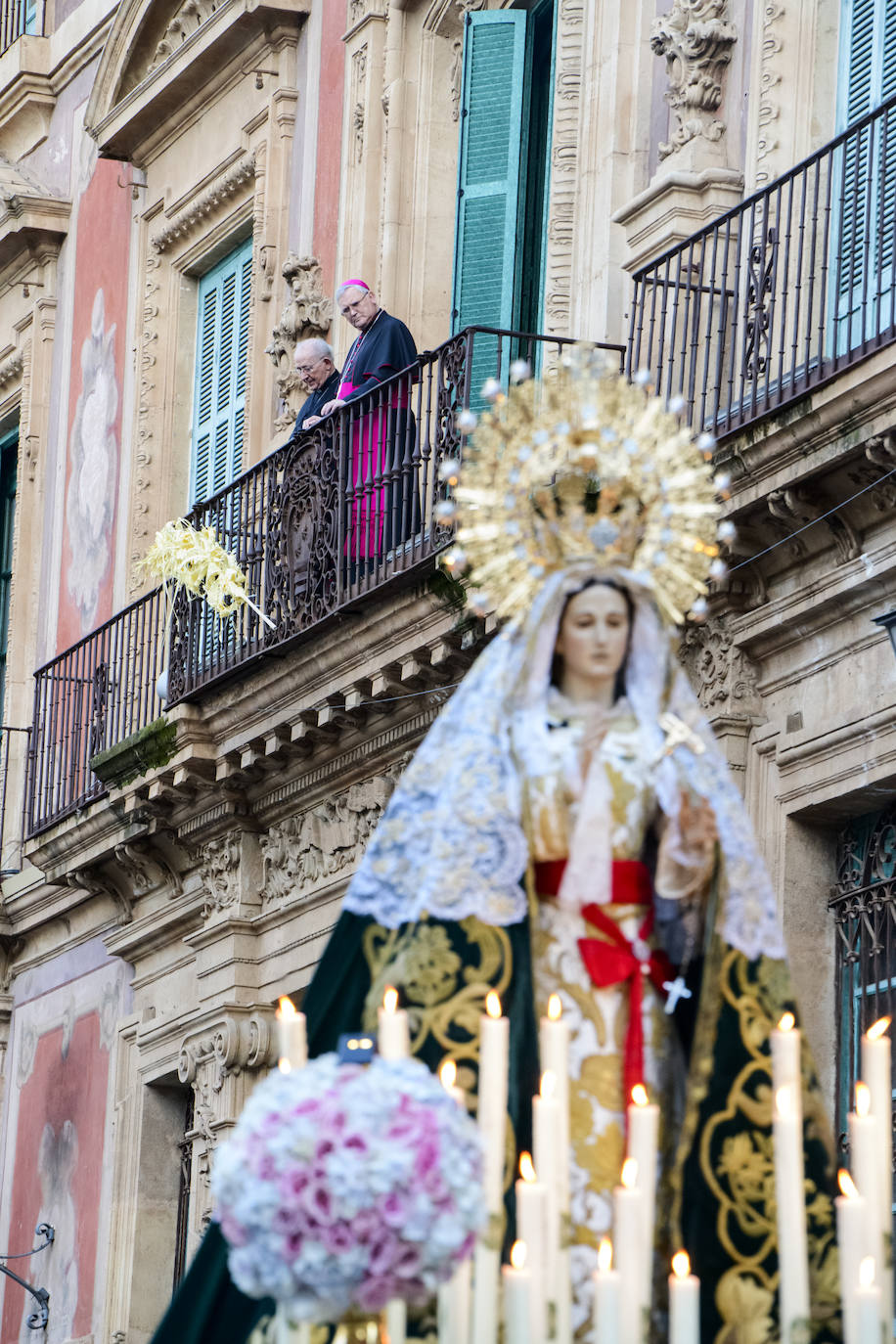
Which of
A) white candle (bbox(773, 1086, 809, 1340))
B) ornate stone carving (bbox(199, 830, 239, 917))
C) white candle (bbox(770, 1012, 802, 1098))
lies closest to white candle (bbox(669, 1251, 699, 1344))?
white candle (bbox(773, 1086, 809, 1340))

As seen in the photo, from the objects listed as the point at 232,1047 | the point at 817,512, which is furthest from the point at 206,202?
the point at 817,512

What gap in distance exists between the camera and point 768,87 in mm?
11195

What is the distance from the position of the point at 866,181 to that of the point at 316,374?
3.57 metres

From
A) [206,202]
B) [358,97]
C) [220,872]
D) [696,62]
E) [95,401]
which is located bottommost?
[220,872]

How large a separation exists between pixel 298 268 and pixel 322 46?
123 cm

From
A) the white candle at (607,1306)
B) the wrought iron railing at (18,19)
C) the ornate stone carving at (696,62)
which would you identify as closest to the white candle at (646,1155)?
the white candle at (607,1306)

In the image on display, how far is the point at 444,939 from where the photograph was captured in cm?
541

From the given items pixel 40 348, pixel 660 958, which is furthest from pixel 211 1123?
pixel 660 958

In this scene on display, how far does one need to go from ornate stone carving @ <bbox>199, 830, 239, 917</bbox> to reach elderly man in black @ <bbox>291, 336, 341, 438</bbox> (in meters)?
1.90

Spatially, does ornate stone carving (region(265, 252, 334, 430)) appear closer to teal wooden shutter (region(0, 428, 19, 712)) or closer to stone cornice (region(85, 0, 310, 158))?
stone cornice (region(85, 0, 310, 158))

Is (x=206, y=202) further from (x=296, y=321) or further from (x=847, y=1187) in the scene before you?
(x=847, y=1187)

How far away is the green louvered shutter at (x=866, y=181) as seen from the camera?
383 inches

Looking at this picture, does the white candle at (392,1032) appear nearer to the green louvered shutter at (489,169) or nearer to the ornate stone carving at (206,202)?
the green louvered shutter at (489,169)

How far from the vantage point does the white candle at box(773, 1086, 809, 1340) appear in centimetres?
462
